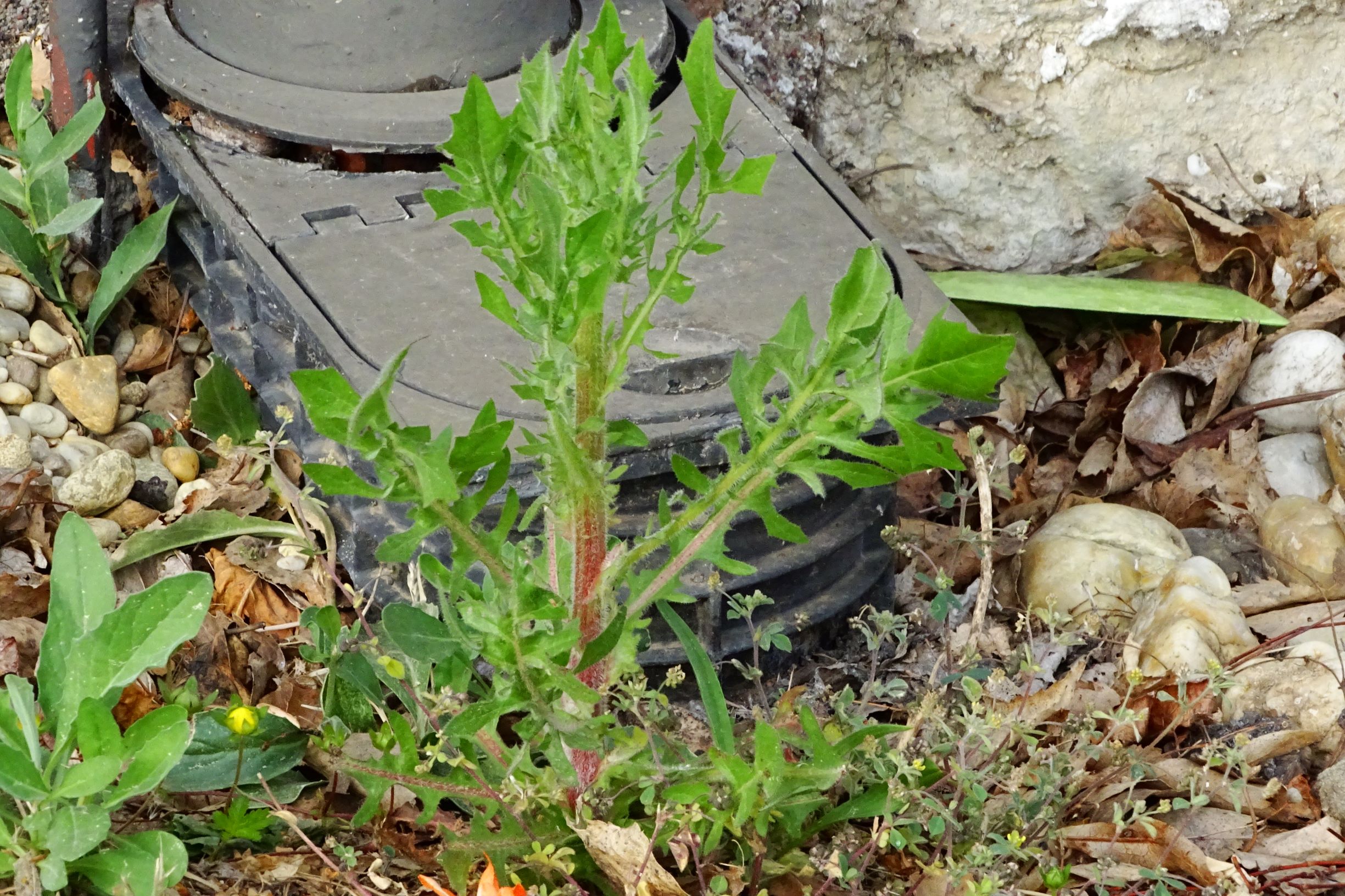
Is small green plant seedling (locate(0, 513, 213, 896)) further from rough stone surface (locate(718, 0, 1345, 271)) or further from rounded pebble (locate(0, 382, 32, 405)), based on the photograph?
rough stone surface (locate(718, 0, 1345, 271))

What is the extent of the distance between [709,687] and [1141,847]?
24.1 inches

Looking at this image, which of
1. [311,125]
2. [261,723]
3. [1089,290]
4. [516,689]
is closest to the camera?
[516,689]

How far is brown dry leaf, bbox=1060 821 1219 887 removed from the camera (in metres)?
1.76

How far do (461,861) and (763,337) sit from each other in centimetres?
87

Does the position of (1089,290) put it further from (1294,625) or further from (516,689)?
(516,689)

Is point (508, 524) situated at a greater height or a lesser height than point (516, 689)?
greater

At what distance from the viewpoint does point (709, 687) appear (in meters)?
1.63

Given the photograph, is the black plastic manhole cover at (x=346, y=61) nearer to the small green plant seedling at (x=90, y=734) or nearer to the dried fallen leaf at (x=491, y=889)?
the small green plant seedling at (x=90, y=734)

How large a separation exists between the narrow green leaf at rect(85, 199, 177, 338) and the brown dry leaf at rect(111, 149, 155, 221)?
0.21 metres

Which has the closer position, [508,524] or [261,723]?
[508,524]

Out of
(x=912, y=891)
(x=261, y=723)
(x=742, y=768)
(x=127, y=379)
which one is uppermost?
(x=742, y=768)

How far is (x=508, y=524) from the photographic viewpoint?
1.50 m

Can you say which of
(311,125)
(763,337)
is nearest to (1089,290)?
(763,337)

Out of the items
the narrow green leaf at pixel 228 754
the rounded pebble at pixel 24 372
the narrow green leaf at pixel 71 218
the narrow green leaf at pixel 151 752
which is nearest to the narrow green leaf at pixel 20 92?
the narrow green leaf at pixel 71 218
